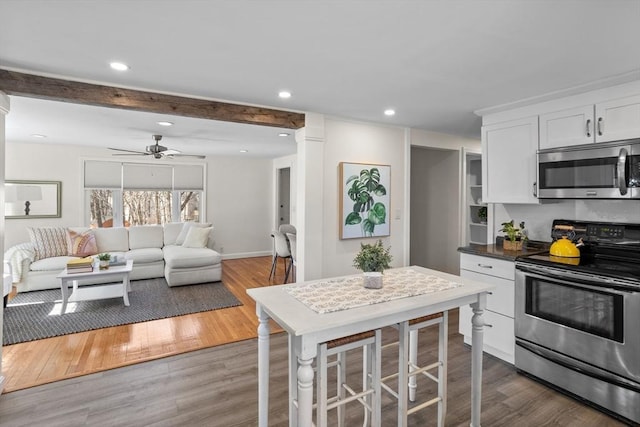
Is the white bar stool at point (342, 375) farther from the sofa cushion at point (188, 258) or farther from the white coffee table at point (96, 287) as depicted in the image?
the sofa cushion at point (188, 258)

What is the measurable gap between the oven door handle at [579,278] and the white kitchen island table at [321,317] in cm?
79

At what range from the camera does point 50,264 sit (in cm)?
473

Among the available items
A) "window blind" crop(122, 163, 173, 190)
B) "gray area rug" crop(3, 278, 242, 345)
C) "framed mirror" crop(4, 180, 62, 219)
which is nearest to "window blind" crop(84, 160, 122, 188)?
"window blind" crop(122, 163, 173, 190)

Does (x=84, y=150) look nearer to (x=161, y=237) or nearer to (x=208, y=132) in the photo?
(x=161, y=237)

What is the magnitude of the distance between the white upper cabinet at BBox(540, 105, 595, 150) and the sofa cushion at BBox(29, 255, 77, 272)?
6.30m

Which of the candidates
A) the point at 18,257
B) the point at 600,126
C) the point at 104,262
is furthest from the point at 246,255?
the point at 600,126

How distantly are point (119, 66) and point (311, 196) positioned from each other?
197cm

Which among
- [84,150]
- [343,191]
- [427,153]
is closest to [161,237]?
[84,150]

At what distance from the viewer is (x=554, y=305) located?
244cm

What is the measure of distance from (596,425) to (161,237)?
626 centimetres

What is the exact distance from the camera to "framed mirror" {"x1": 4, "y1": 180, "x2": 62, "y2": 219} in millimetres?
5438

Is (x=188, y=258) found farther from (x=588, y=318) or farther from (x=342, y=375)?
(x=588, y=318)

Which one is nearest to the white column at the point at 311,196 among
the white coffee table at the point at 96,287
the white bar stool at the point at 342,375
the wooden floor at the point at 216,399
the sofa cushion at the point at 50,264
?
the wooden floor at the point at 216,399

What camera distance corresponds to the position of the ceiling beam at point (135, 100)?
2.35m
